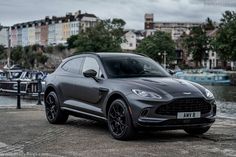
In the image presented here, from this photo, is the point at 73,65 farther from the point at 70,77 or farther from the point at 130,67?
the point at 130,67

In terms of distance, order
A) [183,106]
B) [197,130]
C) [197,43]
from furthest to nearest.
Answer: [197,43], [197,130], [183,106]

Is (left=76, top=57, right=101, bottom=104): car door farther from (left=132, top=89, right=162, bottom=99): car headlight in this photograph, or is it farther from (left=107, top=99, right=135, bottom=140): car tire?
(left=132, top=89, right=162, bottom=99): car headlight

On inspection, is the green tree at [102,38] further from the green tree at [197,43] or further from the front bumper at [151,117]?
the front bumper at [151,117]

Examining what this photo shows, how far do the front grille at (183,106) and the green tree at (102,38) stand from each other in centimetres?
11923

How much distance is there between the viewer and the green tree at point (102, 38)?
131725mm

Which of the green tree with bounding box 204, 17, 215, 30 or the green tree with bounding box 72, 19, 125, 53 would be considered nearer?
the green tree with bounding box 72, 19, 125, 53

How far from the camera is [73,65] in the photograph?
13.1 metres

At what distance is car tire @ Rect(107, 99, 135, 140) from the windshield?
0.83 meters

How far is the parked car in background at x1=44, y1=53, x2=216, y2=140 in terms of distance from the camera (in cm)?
1019

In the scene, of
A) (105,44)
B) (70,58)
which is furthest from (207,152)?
(105,44)

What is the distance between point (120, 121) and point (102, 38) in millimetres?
122321

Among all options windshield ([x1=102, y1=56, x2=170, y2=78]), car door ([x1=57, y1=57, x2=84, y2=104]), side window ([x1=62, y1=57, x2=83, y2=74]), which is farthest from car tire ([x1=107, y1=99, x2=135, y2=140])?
side window ([x1=62, y1=57, x2=83, y2=74])

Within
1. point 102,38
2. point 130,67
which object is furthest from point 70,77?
point 102,38

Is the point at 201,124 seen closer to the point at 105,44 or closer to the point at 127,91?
the point at 127,91
